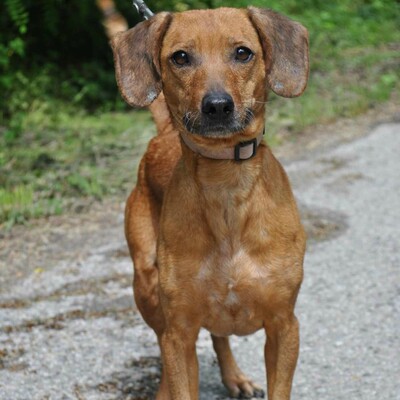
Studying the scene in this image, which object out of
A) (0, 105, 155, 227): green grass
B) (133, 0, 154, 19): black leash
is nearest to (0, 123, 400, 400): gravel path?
(0, 105, 155, 227): green grass

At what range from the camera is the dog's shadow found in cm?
Answer: 503

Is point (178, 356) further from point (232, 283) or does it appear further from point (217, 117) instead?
point (217, 117)

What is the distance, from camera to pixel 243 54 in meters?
4.03

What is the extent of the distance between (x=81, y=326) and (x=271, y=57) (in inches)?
96.2

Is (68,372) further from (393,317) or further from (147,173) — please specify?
(393,317)

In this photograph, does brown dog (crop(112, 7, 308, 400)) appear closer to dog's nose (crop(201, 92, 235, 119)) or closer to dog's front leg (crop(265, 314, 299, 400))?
dog's front leg (crop(265, 314, 299, 400))

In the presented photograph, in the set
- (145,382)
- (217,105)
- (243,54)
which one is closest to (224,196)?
(217,105)

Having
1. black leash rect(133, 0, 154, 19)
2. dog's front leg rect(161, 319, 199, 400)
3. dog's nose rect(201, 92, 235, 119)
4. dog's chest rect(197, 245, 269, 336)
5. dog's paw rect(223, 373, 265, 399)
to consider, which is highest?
dog's nose rect(201, 92, 235, 119)

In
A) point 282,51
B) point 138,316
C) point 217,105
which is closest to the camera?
point 217,105

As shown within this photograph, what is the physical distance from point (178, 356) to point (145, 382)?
1051 mm

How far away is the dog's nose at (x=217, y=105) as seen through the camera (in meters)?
3.78

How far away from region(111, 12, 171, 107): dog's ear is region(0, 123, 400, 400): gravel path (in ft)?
5.48

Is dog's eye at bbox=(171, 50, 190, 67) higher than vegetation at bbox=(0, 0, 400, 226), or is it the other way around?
dog's eye at bbox=(171, 50, 190, 67)

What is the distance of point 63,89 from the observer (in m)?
11.0
